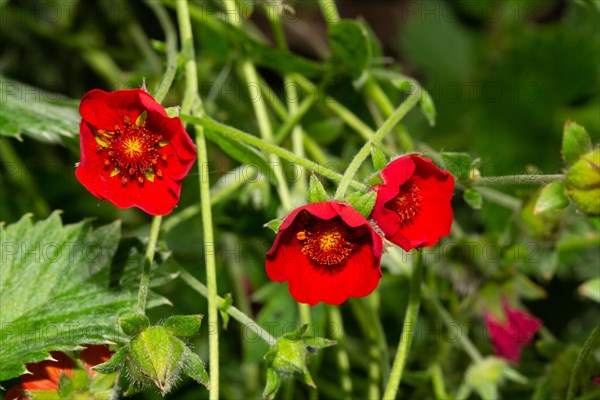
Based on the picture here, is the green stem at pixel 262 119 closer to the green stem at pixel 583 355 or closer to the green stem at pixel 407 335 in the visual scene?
the green stem at pixel 407 335

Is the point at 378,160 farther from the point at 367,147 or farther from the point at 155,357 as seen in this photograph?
the point at 155,357

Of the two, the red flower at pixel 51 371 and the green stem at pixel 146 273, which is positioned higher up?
the green stem at pixel 146 273

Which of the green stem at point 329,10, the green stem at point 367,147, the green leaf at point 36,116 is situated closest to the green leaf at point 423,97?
the green stem at point 367,147

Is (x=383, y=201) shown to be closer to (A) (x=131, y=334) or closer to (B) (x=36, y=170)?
(A) (x=131, y=334)

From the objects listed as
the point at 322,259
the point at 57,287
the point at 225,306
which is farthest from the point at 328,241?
the point at 57,287

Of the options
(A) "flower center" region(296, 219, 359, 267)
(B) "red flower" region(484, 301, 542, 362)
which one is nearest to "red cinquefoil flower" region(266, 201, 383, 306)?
(A) "flower center" region(296, 219, 359, 267)

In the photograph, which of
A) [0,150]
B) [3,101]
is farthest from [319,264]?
[0,150]

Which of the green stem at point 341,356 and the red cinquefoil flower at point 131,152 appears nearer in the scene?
the red cinquefoil flower at point 131,152
